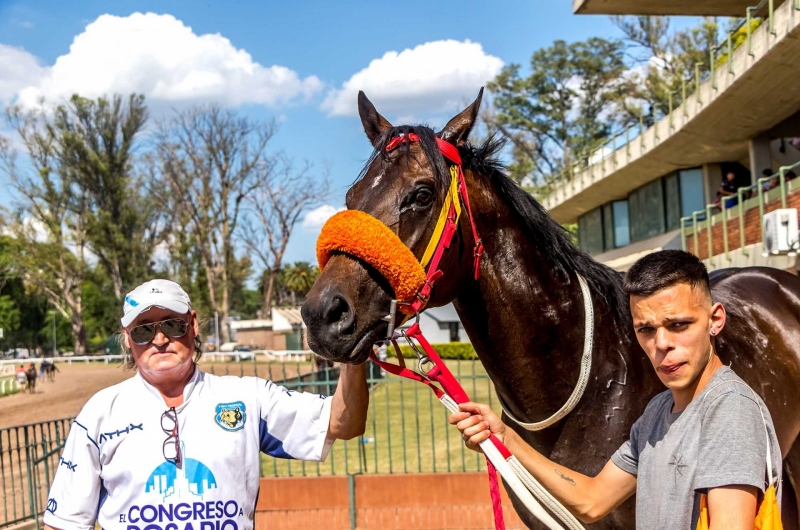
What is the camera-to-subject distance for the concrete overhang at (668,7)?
65.9ft

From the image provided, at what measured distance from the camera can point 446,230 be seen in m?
2.52

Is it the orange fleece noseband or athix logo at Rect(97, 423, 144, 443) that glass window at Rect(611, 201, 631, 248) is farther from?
athix logo at Rect(97, 423, 144, 443)

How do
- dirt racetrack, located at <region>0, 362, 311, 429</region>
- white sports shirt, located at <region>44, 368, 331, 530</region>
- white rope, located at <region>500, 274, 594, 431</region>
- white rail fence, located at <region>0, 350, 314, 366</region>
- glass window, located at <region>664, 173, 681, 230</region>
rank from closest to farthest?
white sports shirt, located at <region>44, 368, 331, 530</region>
white rope, located at <region>500, 274, 594, 431</region>
dirt racetrack, located at <region>0, 362, 311, 429</region>
glass window, located at <region>664, 173, 681, 230</region>
white rail fence, located at <region>0, 350, 314, 366</region>

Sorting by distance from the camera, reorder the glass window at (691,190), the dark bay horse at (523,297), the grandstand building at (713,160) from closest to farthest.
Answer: the dark bay horse at (523,297) < the grandstand building at (713,160) < the glass window at (691,190)

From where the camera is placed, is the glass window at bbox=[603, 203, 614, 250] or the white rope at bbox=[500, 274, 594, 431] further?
the glass window at bbox=[603, 203, 614, 250]

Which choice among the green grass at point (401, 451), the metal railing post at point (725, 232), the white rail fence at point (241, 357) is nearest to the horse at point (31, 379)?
the white rail fence at point (241, 357)

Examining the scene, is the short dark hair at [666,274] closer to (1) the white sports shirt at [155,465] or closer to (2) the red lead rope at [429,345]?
(2) the red lead rope at [429,345]

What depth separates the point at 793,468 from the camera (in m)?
3.66

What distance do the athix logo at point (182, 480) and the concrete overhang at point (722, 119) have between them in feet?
47.1

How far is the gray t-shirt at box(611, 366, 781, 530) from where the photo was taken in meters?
1.61

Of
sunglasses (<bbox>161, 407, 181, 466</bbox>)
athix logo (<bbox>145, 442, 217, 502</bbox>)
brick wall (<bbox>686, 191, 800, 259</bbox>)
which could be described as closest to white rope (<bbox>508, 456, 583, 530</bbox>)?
athix logo (<bbox>145, 442, 217, 502</bbox>)

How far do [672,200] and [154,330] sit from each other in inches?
954

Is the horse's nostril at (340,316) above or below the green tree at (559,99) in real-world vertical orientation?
below

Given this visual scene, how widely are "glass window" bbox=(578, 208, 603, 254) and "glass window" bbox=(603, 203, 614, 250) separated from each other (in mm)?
450
